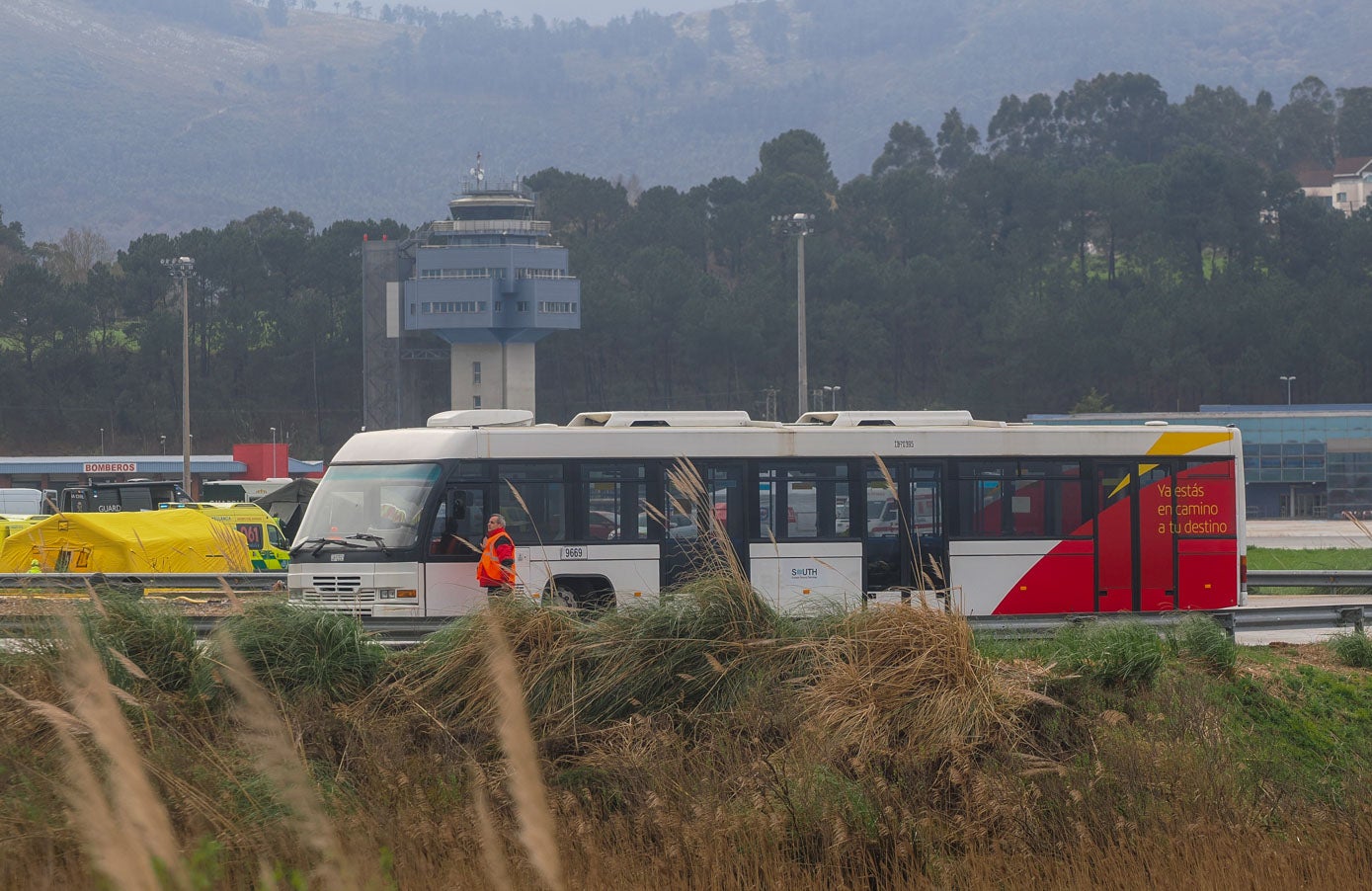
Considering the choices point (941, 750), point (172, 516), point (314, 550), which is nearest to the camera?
point (941, 750)

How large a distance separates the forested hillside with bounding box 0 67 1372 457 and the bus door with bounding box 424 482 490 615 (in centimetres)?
7687

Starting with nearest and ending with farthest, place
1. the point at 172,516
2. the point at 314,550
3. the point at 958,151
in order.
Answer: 1. the point at 314,550
2. the point at 172,516
3. the point at 958,151

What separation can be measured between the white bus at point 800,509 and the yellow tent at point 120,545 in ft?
12.2

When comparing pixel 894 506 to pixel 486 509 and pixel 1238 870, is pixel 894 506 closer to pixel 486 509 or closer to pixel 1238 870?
pixel 486 509

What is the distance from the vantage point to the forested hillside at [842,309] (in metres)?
94.6

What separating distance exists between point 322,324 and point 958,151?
71712 millimetres

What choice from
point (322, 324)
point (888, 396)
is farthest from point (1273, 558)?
point (322, 324)

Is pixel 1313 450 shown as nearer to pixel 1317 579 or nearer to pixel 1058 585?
pixel 1317 579

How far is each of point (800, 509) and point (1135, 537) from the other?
13.7 ft

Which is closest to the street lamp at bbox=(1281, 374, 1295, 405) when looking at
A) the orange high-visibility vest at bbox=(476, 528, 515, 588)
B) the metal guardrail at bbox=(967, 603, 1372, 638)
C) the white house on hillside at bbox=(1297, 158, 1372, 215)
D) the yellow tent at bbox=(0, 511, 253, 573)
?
the white house on hillside at bbox=(1297, 158, 1372, 215)

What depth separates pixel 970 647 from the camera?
35.8 feet

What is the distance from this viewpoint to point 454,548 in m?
17.1

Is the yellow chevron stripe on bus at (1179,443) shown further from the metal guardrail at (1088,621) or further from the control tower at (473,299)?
the control tower at (473,299)

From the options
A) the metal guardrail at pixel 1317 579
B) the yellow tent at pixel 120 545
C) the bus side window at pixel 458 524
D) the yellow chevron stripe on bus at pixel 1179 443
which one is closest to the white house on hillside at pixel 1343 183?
the metal guardrail at pixel 1317 579
